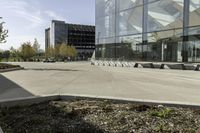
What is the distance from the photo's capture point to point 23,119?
580cm

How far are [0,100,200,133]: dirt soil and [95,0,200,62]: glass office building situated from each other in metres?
24.9

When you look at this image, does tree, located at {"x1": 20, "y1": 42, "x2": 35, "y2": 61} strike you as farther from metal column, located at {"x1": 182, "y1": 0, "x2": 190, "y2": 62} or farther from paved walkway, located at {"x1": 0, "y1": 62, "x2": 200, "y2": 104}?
paved walkway, located at {"x1": 0, "y1": 62, "x2": 200, "y2": 104}

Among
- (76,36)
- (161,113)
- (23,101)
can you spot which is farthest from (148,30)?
(76,36)

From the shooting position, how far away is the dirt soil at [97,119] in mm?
5117

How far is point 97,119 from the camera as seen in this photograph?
18.8 feet

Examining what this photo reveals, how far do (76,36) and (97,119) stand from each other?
13099 centimetres

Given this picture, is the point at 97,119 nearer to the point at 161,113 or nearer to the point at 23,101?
the point at 161,113

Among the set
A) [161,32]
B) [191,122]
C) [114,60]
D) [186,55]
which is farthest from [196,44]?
[191,122]

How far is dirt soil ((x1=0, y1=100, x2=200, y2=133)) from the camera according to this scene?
512 centimetres

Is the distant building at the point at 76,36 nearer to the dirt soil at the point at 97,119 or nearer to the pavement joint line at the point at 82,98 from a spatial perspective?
the pavement joint line at the point at 82,98

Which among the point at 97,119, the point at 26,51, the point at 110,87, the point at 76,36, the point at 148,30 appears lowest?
the point at 110,87

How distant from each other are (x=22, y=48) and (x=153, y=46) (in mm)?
63622

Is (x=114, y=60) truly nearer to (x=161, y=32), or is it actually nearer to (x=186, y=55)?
(x=161, y=32)

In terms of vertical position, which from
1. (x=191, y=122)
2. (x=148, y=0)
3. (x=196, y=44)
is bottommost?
(x=191, y=122)
